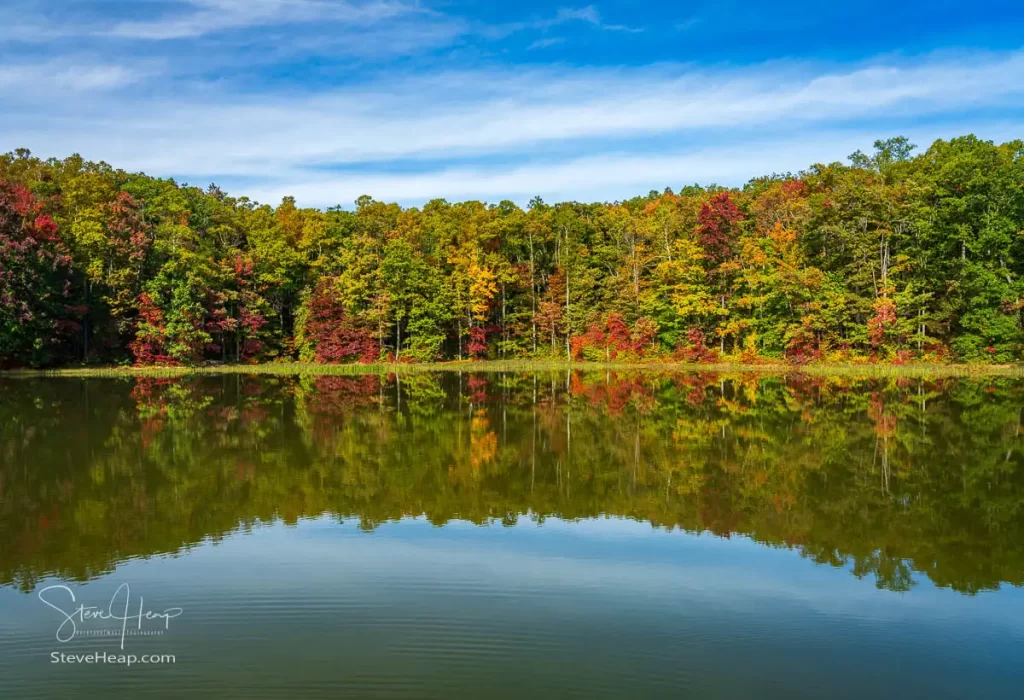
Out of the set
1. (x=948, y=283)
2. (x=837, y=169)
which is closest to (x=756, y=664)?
(x=948, y=283)

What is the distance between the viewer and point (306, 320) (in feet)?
152

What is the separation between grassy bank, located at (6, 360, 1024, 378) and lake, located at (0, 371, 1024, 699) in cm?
1637

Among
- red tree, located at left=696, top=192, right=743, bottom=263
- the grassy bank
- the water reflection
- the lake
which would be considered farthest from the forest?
the lake

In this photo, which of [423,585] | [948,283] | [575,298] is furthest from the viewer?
[575,298]

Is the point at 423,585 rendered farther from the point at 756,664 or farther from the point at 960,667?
the point at 960,667

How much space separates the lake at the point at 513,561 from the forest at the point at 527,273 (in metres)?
20.8

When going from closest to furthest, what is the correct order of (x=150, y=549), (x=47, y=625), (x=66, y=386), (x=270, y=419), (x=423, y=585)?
(x=47, y=625), (x=423, y=585), (x=150, y=549), (x=270, y=419), (x=66, y=386)

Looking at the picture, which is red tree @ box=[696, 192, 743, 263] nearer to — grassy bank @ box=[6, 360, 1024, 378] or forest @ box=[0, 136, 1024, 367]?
forest @ box=[0, 136, 1024, 367]

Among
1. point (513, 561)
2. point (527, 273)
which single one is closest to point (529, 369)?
point (527, 273)

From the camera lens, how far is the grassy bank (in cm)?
3344

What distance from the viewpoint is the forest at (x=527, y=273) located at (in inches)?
1421

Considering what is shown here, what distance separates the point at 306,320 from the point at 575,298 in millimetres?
15875

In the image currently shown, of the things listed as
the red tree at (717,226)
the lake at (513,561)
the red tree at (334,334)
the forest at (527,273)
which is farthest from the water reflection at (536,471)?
the red tree at (717,226)

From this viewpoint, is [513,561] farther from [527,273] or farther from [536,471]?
[527,273]
